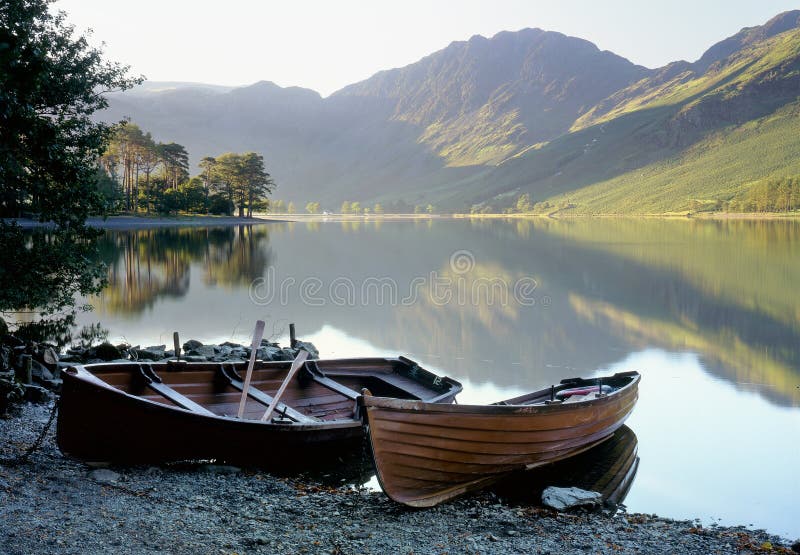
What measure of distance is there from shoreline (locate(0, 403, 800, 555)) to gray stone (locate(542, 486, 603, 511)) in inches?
7.7

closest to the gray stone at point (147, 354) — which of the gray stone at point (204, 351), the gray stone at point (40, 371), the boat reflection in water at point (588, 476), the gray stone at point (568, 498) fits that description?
the gray stone at point (204, 351)

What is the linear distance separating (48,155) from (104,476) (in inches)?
310

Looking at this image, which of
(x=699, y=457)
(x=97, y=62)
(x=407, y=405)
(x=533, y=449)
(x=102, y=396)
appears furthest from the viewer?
(x=97, y=62)

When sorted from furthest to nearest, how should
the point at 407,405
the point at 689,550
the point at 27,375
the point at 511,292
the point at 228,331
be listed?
the point at 511,292 < the point at 228,331 < the point at 27,375 < the point at 407,405 < the point at 689,550

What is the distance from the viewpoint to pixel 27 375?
14.0 m

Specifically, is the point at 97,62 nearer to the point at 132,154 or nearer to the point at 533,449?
the point at 533,449

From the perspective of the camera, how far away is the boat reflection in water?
1042 centimetres

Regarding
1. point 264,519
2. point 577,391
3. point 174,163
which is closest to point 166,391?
point 264,519

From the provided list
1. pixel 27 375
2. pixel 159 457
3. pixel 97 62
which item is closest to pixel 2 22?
pixel 97 62

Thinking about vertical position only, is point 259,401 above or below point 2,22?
below

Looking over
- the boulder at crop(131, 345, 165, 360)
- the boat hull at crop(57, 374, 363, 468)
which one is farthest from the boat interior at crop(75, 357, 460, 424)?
the boulder at crop(131, 345, 165, 360)

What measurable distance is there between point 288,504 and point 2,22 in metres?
12.3

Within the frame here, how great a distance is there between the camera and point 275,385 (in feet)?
42.0

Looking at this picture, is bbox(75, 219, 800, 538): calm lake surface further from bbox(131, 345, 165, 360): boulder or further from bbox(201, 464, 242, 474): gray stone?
bbox(201, 464, 242, 474): gray stone
